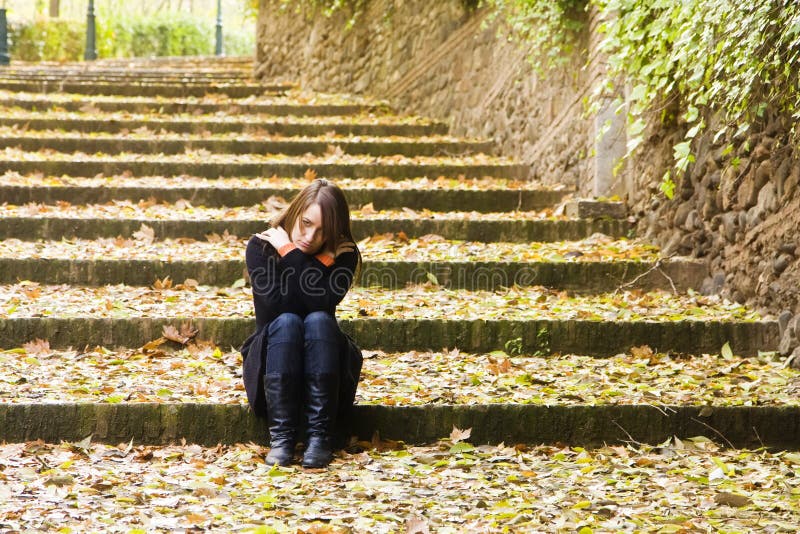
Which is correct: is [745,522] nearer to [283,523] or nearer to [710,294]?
[283,523]

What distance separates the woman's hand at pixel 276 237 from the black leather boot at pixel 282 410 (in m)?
0.56

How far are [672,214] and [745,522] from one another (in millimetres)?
3108

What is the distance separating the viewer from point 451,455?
387 centimetres

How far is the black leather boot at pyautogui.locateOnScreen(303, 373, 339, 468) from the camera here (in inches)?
145

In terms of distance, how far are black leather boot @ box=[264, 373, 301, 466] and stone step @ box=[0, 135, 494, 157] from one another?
4.89 metres

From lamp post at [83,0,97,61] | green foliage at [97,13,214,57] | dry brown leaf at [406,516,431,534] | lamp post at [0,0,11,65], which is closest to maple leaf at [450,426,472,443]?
dry brown leaf at [406,516,431,534]

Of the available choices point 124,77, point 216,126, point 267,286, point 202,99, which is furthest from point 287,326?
point 124,77

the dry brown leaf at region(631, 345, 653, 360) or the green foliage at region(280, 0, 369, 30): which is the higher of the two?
the green foliage at region(280, 0, 369, 30)

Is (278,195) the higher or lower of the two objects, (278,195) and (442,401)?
the higher

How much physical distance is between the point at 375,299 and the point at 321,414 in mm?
1768

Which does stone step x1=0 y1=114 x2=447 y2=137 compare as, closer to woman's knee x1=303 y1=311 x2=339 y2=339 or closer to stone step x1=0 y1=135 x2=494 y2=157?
stone step x1=0 y1=135 x2=494 y2=157

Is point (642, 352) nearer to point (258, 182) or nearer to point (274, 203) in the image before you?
point (274, 203)

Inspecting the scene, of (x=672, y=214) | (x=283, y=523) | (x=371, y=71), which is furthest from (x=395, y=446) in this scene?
(x=371, y=71)

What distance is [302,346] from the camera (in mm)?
3811
